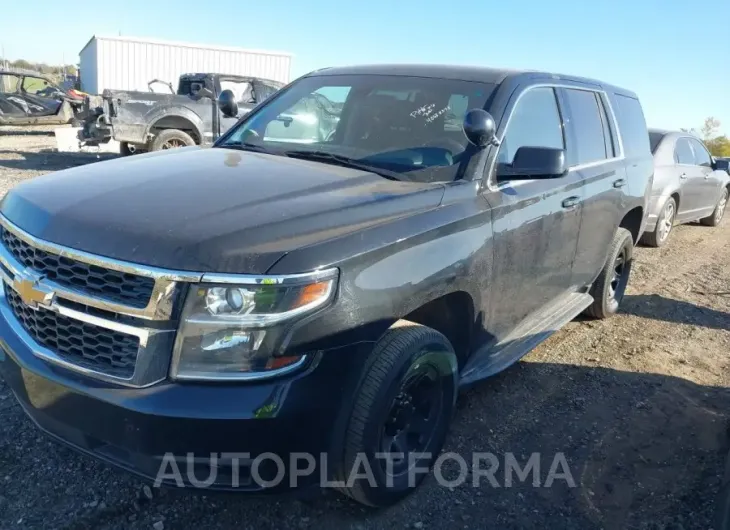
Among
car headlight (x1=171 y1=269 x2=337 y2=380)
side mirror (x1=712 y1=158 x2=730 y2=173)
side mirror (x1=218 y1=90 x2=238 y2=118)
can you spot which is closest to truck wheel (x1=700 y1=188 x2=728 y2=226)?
side mirror (x1=712 y1=158 x2=730 y2=173)

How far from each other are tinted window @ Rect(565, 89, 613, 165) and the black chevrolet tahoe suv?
531mm

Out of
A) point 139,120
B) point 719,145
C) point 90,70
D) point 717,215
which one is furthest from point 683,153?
point 90,70

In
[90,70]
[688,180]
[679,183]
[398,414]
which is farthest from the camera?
[90,70]

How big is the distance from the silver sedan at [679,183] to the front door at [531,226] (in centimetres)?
460

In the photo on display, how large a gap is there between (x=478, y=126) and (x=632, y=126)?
290 centimetres

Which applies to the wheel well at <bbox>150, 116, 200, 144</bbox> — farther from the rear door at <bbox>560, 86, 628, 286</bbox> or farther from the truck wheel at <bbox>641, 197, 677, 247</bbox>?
the rear door at <bbox>560, 86, 628, 286</bbox>

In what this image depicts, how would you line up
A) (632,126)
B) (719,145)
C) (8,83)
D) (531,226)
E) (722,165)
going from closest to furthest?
1. (531,226)
2. (632,126)
3. (722,165)
4. (8,83)
5. (719,145)

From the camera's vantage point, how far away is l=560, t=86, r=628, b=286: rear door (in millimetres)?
4156

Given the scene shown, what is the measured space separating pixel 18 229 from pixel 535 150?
2.36 meters

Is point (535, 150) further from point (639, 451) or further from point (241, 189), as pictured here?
point (639, 451)

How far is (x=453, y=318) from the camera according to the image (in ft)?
10.2

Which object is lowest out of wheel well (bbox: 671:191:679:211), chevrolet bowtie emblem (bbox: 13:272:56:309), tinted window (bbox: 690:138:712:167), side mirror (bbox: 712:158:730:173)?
wheel well (bbox: 671:191:679:211)

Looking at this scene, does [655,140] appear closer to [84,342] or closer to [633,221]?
[633,221]

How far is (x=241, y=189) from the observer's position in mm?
2650
